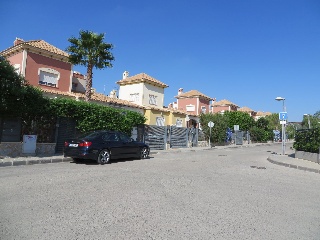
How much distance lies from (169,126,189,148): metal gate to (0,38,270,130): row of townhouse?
6.82m

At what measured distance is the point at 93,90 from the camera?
1487 inches

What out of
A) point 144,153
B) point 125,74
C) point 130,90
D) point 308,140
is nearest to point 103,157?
point 144,153

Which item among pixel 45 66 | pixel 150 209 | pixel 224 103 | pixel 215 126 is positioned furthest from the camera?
pixel 224 103

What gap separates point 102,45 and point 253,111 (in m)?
67.9

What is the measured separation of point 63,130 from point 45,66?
43.3ft

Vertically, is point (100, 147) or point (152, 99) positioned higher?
point (152, 99)

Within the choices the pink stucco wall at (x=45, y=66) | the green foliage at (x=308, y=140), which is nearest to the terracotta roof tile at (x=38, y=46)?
the pink stucco wall at (x=45, y=66)

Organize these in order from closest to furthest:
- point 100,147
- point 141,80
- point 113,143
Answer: point 100,147 → point 113,143 → point 141,80

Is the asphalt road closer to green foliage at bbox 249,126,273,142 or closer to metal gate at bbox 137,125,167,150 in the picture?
metal gate at bbox 137,125,167,150

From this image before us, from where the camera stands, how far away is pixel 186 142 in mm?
27234

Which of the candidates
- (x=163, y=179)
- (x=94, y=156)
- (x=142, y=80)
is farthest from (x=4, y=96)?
(x=142, y=80)

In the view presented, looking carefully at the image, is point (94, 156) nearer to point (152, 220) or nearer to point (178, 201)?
point (178, 201)

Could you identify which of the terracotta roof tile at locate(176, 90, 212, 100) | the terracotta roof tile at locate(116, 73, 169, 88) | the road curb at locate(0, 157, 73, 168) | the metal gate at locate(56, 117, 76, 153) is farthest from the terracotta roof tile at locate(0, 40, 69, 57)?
the terracotta roof tile at locate(176, 90, 212, 100)

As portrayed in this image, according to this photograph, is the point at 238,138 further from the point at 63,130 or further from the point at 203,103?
the point at 63,130
